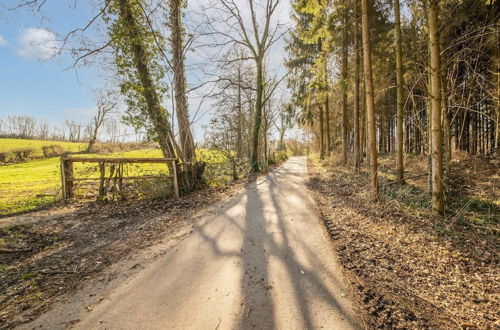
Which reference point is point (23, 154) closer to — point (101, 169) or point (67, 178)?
point (67, 178)

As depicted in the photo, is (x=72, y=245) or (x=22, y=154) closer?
(x=72, y=245)

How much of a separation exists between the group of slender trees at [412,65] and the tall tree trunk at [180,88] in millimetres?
5168

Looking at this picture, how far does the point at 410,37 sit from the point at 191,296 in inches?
426

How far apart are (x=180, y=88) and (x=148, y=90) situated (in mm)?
1328

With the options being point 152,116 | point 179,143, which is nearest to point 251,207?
point 179,143

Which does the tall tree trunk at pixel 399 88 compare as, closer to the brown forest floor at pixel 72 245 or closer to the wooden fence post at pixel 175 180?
the brown forest floor at pixel 72 245

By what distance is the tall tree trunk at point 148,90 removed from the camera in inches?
348

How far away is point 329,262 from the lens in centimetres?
362

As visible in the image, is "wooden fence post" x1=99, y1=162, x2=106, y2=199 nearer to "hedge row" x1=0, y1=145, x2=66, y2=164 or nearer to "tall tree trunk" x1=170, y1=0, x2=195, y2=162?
"tall tree trunk" x1=170, y1=0, x2=195, y2=162

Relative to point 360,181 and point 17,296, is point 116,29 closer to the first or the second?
point 17,296

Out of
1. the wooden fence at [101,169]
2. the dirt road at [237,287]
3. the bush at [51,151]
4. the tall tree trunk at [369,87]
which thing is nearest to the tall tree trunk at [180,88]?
the wooden fence at [101,169]

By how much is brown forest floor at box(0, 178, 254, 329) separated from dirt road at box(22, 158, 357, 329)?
839 mm

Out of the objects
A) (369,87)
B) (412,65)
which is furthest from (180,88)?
(412,65)

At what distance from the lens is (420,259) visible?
357cm
